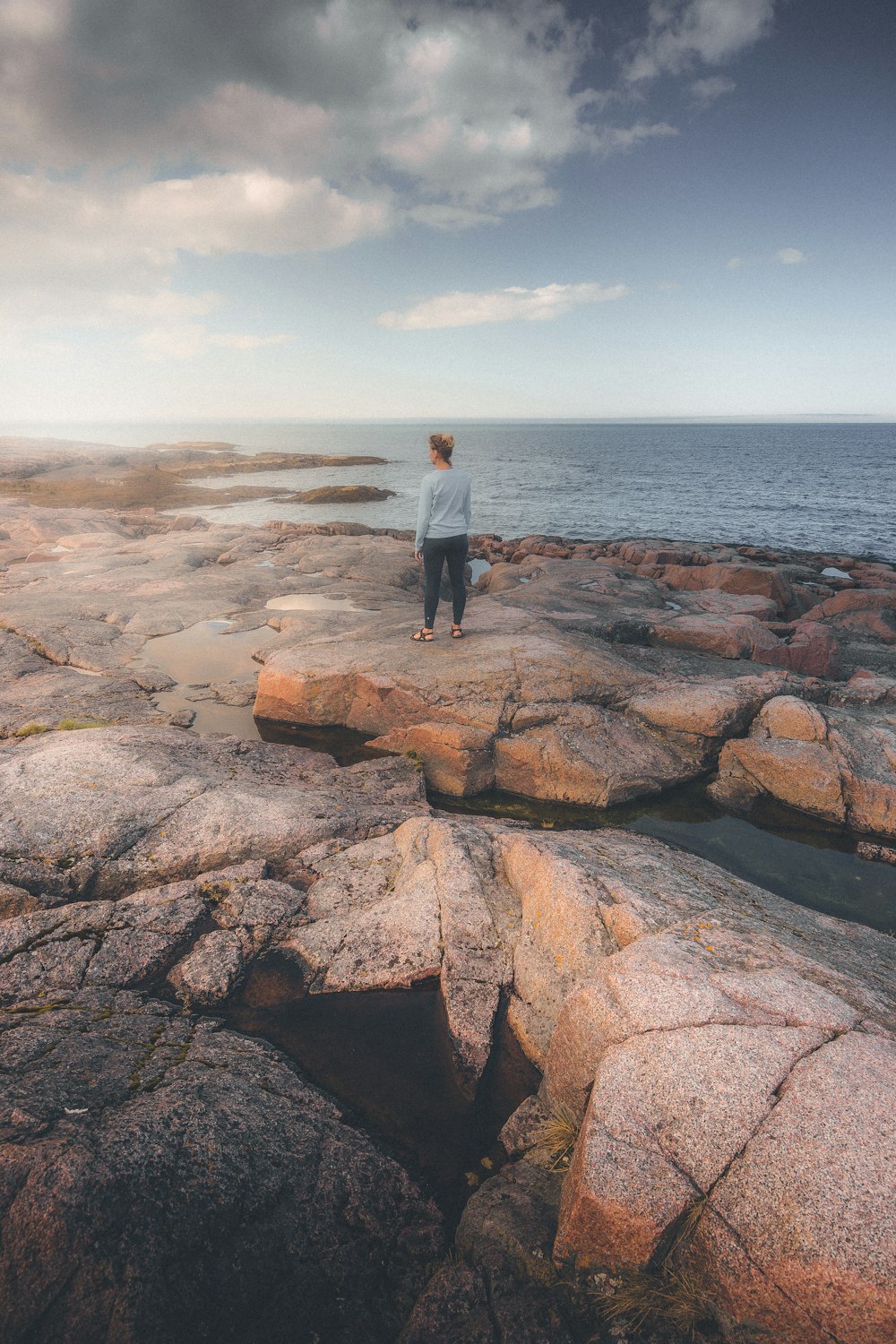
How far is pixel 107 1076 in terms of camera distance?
12.5 feet

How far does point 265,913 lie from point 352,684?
5.56 m

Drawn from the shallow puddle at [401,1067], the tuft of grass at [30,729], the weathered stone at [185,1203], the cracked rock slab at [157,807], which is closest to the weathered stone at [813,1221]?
the shallow puddle at [401,1067]

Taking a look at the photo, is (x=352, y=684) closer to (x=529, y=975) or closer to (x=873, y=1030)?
(x=529, y=975)

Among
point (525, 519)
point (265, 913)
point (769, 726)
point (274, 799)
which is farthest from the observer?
point (525, 519)

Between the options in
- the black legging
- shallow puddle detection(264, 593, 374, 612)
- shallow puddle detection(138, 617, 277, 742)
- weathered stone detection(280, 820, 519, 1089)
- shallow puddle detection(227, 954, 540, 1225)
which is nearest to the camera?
shallow puddle detection(227, 954, 540, 1225)

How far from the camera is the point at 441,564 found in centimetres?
1047

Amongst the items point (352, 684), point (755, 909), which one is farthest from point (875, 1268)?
point (352, 684)

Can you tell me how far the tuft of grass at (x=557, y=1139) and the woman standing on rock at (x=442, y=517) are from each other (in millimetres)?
7828

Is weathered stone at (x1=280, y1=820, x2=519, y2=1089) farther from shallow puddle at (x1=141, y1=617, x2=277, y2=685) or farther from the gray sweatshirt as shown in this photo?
shallow puddle at (x1=141, y1=617, x2=277, y2=685)

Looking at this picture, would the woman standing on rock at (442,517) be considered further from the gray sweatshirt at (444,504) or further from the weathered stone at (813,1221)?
the weathered stone at (813,1221)

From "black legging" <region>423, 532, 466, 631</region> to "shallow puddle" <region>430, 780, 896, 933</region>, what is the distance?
12.4 feet

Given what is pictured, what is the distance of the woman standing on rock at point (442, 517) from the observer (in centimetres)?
971

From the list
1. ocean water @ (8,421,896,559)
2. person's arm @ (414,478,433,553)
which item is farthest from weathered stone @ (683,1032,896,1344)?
ocean water @ (8,421,896,559)

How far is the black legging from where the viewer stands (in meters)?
10.3
